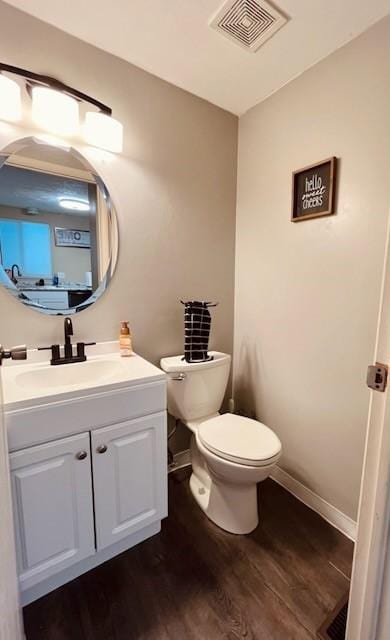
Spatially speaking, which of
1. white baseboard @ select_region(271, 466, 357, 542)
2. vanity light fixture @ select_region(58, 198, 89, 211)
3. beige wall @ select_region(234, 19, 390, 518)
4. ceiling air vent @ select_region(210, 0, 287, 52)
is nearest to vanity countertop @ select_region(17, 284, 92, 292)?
vanity light fixture @ select_region(58, 198, 89, 211)

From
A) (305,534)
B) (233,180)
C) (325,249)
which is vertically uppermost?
(233,180)

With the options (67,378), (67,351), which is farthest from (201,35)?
(67,378)

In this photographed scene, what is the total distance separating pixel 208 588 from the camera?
1156 mm

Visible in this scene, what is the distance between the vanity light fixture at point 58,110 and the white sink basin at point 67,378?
104 cm

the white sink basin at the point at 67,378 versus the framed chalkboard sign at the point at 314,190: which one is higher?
the framed chalkboard sign at the point at 314,190

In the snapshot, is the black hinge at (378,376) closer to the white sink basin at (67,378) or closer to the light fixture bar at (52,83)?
the white sink basin at (67,378)

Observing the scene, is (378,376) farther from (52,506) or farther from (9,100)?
(9,100)

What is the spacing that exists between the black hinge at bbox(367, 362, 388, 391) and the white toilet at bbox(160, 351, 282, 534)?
28.5 inches

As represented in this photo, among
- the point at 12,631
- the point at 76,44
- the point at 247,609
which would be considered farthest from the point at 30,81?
the point at 247,609

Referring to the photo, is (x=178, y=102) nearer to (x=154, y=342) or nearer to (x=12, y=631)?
(x=154, y=342)

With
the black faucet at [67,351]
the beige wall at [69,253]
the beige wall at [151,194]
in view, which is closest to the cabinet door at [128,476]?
the black faucet at [67,351]

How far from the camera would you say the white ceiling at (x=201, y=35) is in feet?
3.73

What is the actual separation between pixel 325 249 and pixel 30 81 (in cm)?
149

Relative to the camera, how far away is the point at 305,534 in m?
1.42
